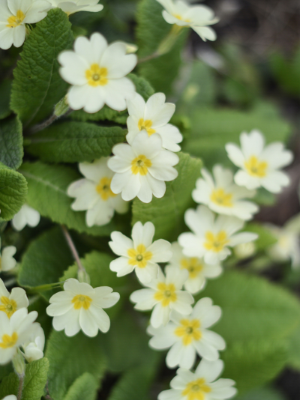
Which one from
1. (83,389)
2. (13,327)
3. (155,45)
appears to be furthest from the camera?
(155,45)

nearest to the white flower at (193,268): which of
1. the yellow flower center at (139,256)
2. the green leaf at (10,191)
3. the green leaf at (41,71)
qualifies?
the yellow flower center at (139,256)

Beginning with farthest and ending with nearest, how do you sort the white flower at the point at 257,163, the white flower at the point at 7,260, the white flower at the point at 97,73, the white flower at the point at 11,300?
the white flower at the point at 257,163
the white flower at the point at 7,260
the white flower at the point at 11,300
the white flower at the point at 97,73

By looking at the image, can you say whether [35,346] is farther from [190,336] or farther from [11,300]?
[190,336]

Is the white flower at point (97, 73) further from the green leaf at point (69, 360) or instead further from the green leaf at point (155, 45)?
the green leaf at point (69, 360)

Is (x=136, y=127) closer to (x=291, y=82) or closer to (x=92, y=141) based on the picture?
(x=92, y=141)

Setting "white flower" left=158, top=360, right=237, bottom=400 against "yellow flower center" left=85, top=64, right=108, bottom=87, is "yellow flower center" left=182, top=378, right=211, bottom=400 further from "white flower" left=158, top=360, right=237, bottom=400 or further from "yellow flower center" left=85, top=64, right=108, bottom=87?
"yellow flower center" left=85, top=64, right=108, bottom=87

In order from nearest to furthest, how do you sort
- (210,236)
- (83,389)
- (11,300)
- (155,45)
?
1. (11,300)
2. (83,389)
3. (210,236)
4. (155,45)

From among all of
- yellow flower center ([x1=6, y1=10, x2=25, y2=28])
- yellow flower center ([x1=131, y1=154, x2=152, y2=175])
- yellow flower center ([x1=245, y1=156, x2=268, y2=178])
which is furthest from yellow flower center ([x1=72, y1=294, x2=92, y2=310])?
yellow flower center ([x1=6, y1=10, x2=25, y2=28])

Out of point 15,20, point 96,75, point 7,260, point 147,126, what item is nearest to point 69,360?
point 7,260
